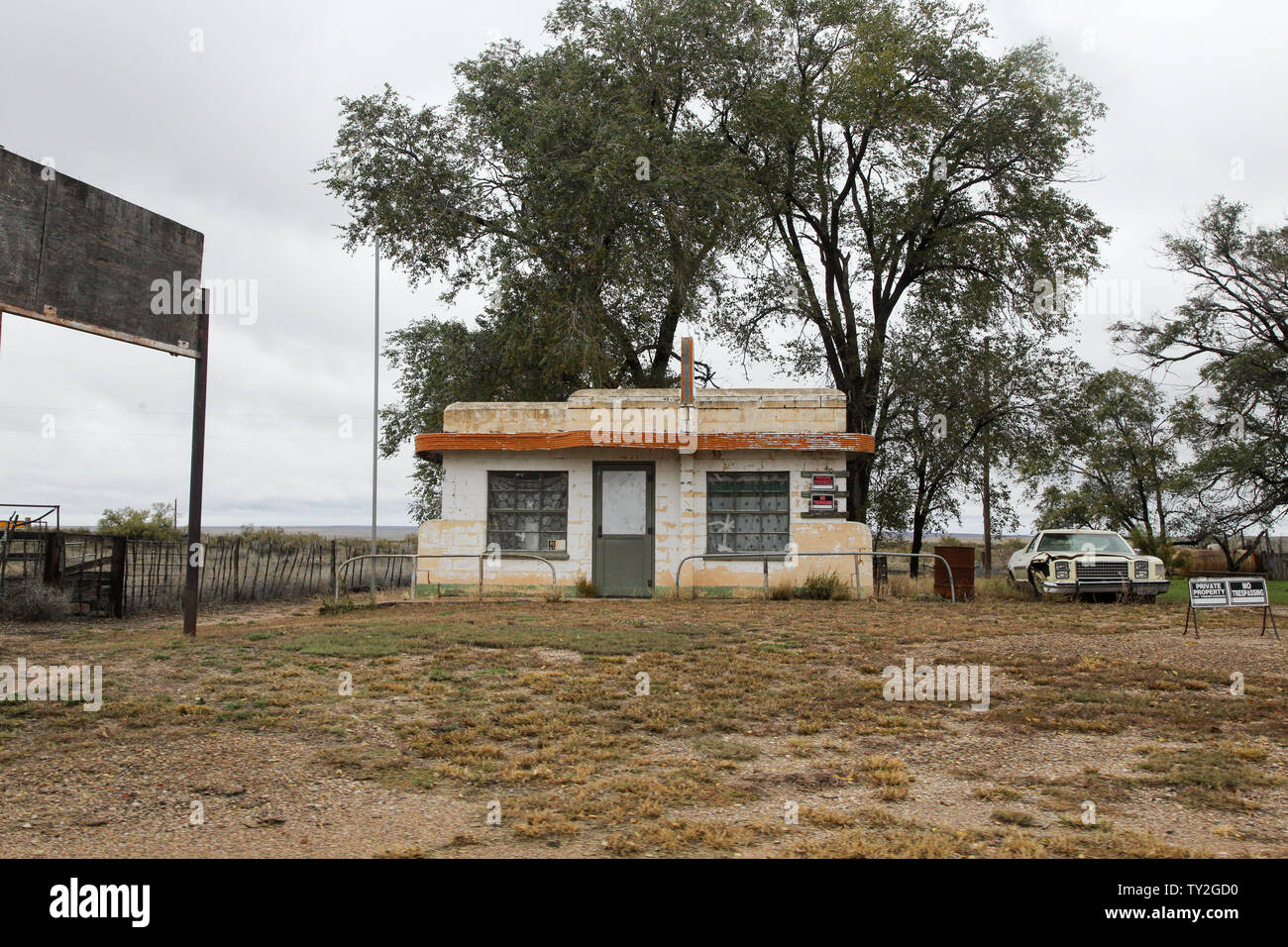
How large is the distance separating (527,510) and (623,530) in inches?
74.2

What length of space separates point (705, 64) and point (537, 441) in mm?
12916

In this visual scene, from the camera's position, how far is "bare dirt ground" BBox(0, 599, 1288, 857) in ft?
17.7

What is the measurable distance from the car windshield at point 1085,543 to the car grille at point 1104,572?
27.6 inches

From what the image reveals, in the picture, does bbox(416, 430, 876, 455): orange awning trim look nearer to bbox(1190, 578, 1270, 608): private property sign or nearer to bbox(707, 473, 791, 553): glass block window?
bbox(707, 473, 791, 553): glass block window

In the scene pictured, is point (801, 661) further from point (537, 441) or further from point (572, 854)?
point (537, 441)

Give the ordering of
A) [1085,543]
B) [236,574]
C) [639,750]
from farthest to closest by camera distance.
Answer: [236,574]
[1085,543]
[639,750]

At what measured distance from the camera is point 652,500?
19.5 metres

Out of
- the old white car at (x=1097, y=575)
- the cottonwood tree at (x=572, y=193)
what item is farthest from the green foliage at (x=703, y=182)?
the old white car at (x=1097, y=575)

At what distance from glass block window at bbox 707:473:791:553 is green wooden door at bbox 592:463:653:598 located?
4.04 ft

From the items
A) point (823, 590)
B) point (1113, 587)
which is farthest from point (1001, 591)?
point (823, 590)

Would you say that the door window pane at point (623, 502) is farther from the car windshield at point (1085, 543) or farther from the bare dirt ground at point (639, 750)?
the car windshield at point (1085, 543)

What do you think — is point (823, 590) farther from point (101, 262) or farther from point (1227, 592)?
point (101, 262)

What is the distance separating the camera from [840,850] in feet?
16.6

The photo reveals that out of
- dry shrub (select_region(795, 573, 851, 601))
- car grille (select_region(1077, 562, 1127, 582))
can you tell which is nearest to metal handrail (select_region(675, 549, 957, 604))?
dry shrub (select_region(795, 573, 851, 601))
